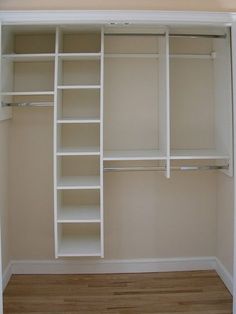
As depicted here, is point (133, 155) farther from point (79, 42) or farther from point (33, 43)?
point (33, 43)

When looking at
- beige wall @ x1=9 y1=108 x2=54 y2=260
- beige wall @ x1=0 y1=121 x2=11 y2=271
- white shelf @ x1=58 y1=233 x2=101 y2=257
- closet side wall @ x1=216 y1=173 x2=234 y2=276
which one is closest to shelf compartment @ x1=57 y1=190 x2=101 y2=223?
beige wall @ x1=9 y1=108 x2=54 y2=260

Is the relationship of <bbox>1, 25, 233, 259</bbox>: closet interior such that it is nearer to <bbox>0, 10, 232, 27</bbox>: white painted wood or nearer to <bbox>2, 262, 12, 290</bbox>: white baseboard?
<bbox>2, 262, 12, 290</bbox>: white baseboard

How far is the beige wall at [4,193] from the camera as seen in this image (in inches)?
134

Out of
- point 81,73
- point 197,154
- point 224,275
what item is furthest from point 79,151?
point 224,275

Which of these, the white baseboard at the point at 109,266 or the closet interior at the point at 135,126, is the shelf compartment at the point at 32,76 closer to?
the closet interior at the point at 135,126

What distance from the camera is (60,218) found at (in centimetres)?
323

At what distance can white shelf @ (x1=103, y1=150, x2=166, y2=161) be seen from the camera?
3244mm

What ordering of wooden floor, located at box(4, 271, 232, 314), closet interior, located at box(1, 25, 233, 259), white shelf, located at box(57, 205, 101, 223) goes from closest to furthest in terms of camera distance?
wooden floor, located at box(4, 271, 232, 314) < white shelf, located at box(57, 205, 101, 223) < closet interior, located at box(1, 25, 233, 259)

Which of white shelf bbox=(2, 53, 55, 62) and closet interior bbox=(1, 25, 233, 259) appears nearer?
white shelf bbox=(2, 53, 55, 62)

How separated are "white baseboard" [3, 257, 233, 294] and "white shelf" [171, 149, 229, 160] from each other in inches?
42.5

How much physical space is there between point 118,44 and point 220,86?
1035mm

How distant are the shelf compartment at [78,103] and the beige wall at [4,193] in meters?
0.56

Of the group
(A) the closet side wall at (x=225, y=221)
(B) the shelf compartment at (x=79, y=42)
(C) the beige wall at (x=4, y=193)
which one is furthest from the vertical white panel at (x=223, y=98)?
(C) the beige wall at (x=4, y=193)

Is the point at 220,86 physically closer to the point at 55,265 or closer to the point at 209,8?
the point at 209,8
